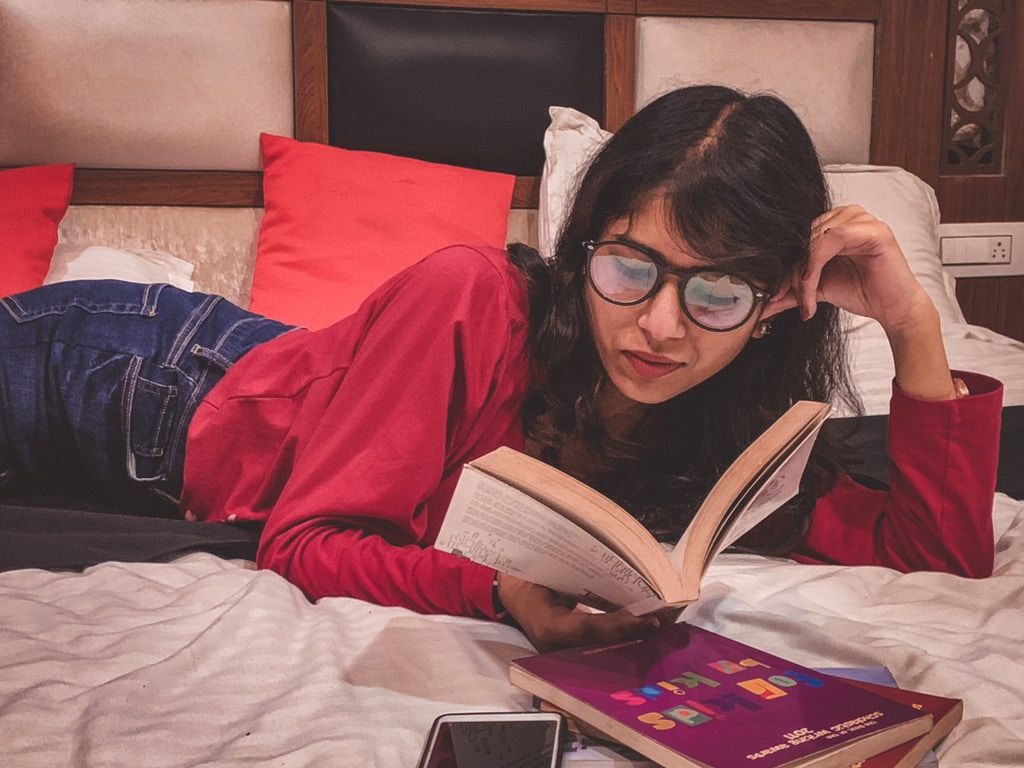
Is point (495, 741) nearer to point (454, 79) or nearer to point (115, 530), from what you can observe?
point (115, 530)

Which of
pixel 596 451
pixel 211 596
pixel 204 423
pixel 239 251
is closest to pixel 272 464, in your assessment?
pixel 204 423

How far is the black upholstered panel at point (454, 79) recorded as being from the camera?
2281mm

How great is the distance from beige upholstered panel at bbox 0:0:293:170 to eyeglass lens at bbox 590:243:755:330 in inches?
58.0

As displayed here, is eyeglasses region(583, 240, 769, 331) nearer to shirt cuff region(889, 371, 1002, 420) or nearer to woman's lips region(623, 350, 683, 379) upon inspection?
woman's lips region(623, 350, 683, 379)

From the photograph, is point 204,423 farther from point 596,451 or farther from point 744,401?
point 744,401

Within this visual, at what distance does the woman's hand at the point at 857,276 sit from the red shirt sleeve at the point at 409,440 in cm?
30

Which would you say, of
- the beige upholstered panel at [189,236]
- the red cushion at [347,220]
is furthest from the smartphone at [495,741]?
the beige upholstered panel at [189,236]

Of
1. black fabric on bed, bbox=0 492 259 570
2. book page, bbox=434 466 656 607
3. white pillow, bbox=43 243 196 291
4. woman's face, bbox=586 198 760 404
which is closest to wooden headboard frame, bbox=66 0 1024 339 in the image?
white pillow, bbox=43 243 196 291

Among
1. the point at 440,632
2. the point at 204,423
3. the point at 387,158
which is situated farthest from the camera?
the point at 387,158

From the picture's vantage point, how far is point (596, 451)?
1213 millimetres

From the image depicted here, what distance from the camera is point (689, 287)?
98 centimetres

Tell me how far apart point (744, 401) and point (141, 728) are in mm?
774

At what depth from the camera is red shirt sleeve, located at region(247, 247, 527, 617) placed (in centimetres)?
99

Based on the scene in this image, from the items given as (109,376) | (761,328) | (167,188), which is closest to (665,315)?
(761,328)
